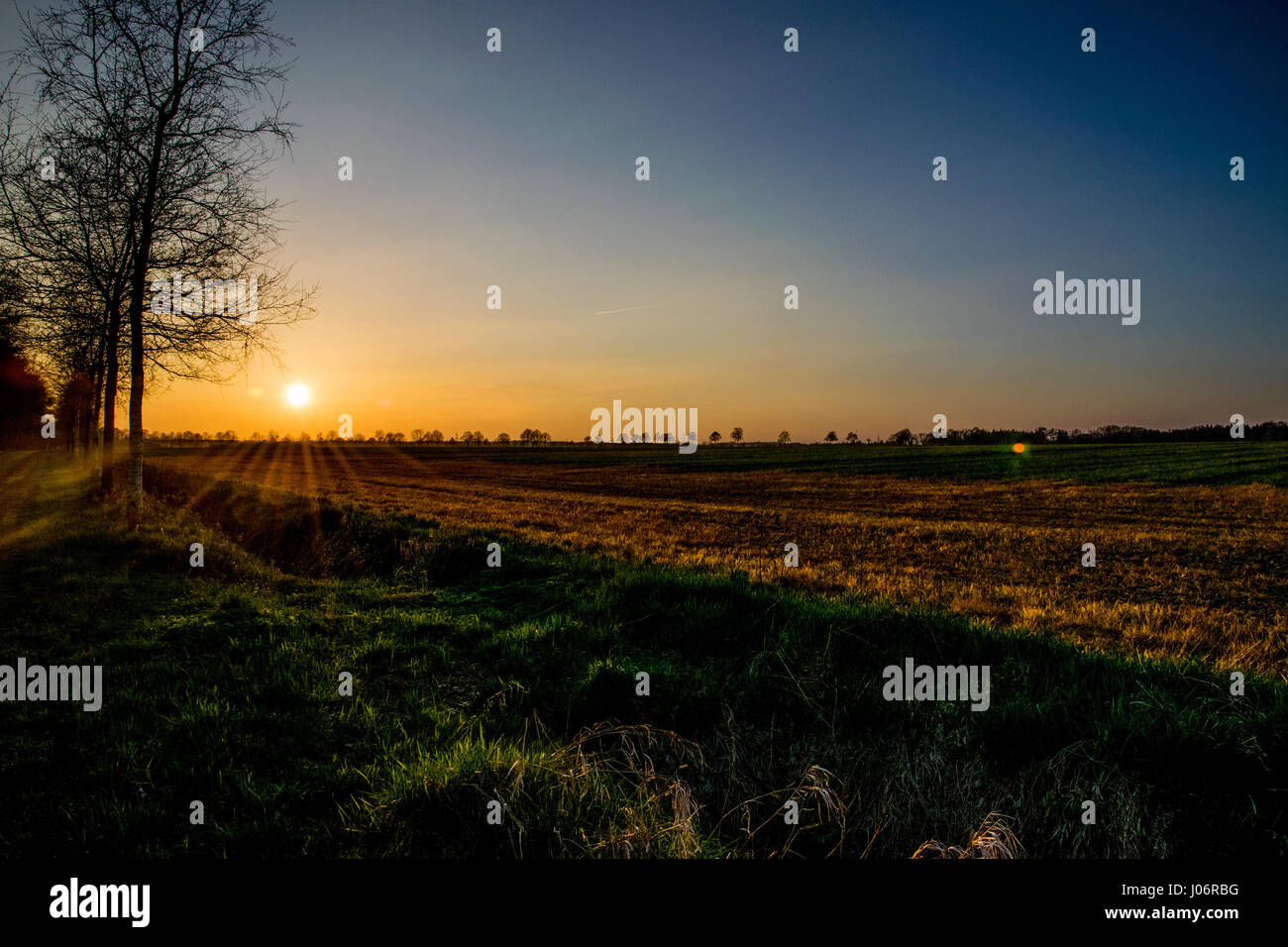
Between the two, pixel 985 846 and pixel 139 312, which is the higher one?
pixel 139 312

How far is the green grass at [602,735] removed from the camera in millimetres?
3131

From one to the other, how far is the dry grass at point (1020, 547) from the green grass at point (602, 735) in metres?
1.88

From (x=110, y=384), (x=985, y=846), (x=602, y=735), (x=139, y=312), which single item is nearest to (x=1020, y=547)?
(x=985, y=846)

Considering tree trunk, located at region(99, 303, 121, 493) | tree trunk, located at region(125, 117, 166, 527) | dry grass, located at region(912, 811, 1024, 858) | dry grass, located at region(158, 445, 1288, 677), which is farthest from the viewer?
tree trunk, located at region(99, 303, 121, 493)

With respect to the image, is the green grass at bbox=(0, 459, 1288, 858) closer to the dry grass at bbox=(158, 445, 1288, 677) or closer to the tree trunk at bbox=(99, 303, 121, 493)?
the dry grass at bbox=(158, 445, 1288, 677)

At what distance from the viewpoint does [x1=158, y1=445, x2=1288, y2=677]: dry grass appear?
7.47 meters

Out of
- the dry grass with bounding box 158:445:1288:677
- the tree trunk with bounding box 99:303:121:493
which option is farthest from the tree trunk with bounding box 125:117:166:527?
the dry grass with bounding box 158:445:1288:677

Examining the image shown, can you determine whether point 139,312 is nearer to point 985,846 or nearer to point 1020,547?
point 985,846

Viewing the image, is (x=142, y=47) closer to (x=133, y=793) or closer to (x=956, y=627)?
(x=133, y=793)

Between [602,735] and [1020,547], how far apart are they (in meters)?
14.6

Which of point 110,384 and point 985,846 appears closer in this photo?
point 985,846

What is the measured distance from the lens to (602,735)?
432cm

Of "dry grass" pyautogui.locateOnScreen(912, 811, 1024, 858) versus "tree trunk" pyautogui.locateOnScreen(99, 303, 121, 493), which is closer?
"dry grass" pyautogui.locateOnScreen(912, 811, 1024, 858)

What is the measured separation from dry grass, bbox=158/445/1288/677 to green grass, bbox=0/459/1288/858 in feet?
6.16
